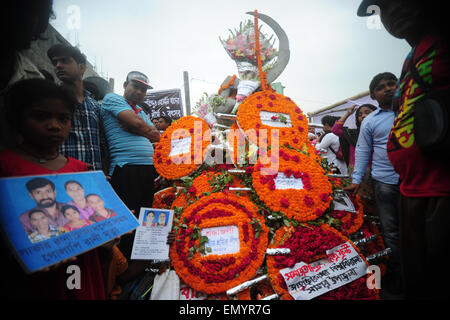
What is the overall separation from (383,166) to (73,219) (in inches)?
128

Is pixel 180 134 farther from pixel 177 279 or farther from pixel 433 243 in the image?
pixel 433 243

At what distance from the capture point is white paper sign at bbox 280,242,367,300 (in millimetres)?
1839

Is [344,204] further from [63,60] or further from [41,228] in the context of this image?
[63,60]

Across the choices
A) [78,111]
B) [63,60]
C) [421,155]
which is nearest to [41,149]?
[78,111]

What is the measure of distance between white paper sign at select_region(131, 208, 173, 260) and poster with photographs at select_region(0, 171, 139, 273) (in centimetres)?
61

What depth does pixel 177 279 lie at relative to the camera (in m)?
1.96

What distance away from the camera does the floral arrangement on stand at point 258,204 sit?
1.95 metres

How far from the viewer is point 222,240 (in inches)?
83.4

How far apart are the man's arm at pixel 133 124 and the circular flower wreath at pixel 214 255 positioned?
3.88ft

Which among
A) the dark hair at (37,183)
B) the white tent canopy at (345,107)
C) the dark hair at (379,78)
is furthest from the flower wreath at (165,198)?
the white tent canopy at (345,107)

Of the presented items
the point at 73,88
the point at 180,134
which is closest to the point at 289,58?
the point at 180,134

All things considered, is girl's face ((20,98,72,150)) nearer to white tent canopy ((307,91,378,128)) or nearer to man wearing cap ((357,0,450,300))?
man wearing cap ((357,0,450,300))
